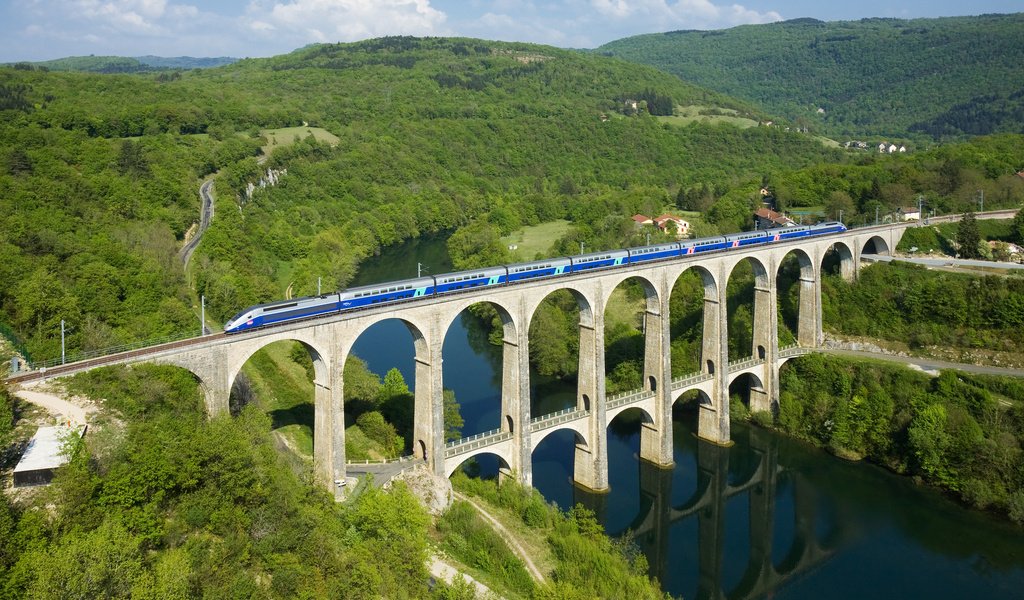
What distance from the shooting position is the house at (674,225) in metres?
90.4

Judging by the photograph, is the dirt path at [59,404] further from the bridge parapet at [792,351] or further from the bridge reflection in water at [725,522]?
the bridge parapet at [792,351]

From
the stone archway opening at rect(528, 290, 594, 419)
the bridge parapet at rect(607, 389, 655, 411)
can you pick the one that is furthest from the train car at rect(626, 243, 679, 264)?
the stone archway opening at rect(528, 290, 594, 419)

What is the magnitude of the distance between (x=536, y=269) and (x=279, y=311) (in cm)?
1579

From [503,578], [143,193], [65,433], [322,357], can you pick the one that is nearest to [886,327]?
[503,578]

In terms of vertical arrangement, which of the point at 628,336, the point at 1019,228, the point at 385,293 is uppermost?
the point at 1019,228

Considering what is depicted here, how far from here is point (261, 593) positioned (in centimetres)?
2364

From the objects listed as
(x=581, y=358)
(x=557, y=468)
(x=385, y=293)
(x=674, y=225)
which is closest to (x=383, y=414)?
(x=385, y=293)

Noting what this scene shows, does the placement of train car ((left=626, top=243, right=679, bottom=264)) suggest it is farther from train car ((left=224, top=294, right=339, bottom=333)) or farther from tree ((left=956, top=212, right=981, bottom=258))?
tree ((left=956, top=212, right=981, bottom=258))

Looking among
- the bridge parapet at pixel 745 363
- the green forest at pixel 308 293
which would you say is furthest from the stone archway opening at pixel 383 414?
the bridge parapet at pixel 745 363

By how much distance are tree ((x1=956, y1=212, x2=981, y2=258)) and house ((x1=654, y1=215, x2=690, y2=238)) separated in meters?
30.0

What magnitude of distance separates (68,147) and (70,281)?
36678 mm

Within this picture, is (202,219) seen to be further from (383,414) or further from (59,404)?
(59,404)

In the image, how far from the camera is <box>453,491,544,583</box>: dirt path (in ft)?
113

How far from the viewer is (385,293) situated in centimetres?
3838
